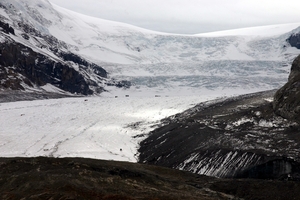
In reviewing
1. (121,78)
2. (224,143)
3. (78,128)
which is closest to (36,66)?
(121,78)

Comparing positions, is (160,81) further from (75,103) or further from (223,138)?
(223,138)

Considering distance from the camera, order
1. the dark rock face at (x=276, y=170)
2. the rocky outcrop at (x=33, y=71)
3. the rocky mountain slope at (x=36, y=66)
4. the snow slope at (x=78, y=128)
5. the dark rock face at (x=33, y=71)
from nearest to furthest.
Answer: the dark rock face at (x=276, y=170), the snow slope at (x=78, y=128), the rocky outcrop at (x=33, y=71), the dark rock face at (x=33, y=71), the rocky mountain slope at (x=36, y=66)

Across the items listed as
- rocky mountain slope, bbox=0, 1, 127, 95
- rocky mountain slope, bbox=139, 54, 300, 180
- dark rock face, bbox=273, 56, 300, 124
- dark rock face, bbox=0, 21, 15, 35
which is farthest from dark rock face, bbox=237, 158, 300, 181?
dark rock face, bbox=0, 21, 15, 35

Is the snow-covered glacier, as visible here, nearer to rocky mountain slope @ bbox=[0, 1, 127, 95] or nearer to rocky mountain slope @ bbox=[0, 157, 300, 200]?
rocky mountain slope @ bbox=[0, 1, 127, 95]

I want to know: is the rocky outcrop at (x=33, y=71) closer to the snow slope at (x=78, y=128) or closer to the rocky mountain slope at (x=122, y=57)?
the rocky mountain slope at (x=122, y=57)

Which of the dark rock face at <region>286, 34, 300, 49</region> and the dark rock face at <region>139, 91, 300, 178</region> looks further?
the dark rock face at <region>286, 34, 300, 49</region>

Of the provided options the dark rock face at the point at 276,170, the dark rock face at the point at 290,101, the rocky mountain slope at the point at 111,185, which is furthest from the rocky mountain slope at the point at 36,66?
the dark rock face at the point at 276,170

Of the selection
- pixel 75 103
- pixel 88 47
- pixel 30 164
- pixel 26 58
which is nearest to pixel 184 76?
pixel 26 58

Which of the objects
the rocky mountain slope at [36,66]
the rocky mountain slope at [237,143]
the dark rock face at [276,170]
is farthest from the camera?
the rocky mountain slope at [36,66]
